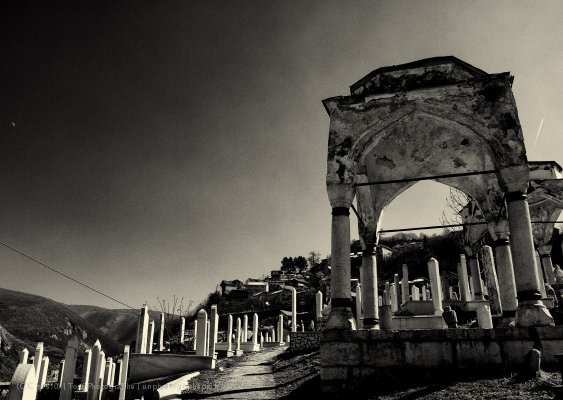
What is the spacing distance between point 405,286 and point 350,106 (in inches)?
601

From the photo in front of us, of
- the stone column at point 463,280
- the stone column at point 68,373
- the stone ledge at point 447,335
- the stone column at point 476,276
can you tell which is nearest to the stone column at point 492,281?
the stone column at point 476,276

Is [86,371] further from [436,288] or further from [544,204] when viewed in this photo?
[544,204]

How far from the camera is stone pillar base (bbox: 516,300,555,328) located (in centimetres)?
688

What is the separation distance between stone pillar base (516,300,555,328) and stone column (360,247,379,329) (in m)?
3.66

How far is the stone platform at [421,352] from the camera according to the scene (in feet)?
22.0

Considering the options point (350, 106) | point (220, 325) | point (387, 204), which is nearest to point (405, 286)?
point (387, 204)

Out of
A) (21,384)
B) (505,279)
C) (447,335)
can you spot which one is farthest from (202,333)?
(21,384)

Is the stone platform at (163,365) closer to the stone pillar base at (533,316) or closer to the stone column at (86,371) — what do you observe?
the stone column at (86,371)

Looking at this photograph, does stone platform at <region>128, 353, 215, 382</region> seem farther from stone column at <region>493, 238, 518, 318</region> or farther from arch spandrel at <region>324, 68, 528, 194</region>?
stone column at <region>493, 238, 518, 318</region>

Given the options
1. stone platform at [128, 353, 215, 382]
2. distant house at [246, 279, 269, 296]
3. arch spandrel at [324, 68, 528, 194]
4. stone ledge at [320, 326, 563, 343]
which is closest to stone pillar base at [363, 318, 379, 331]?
stone ledge at [320, 326, 563, 343]

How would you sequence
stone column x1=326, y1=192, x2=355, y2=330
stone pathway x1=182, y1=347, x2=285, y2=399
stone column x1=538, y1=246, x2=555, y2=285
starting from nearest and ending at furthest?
stone column x1=326, y1=192, x2=355, y2=330 < stone pathway x1=182, y1=347, x2=285, y2=399 < stone column x1=538, y1=246, x2=555, y2=285

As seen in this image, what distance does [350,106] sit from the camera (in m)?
9.62

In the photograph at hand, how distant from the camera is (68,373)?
11.3 meters

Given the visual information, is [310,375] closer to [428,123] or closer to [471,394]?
[471,394]
